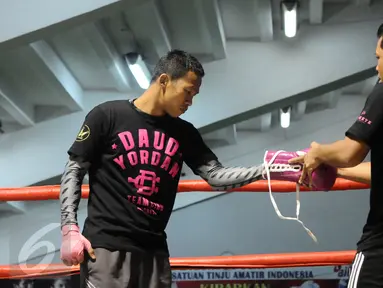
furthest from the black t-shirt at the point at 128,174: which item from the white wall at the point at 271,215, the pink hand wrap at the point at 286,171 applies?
the white wall at the point at 271,215

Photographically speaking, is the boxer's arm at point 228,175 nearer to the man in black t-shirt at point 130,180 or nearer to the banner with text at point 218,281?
the man in black t-shirt at point 130,180

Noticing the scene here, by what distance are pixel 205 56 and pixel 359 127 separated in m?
3.73

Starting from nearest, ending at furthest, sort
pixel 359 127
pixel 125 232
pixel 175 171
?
pixel 359 127 → pixel 125 232 → pixel 175 171

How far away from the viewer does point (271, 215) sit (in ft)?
26.2

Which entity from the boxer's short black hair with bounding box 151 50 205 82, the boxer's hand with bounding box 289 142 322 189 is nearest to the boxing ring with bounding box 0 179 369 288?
the boxer's hand with bounding box 289 142 322 189

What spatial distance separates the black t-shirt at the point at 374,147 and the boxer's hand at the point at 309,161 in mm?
178

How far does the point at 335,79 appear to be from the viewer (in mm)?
4840

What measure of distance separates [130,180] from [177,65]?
324mm

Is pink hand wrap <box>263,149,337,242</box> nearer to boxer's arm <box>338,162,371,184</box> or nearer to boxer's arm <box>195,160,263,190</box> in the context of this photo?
boxer's arm <box>195,160,263,190</box>

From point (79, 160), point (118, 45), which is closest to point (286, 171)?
point (79, 160)

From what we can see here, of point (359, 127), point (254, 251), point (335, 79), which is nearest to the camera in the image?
point (359, 127)

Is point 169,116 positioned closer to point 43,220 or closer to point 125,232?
point 125,232

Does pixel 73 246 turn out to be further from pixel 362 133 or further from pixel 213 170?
pixel 362 133

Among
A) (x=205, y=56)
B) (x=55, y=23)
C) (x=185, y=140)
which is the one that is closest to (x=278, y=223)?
(x=205, y=56)
